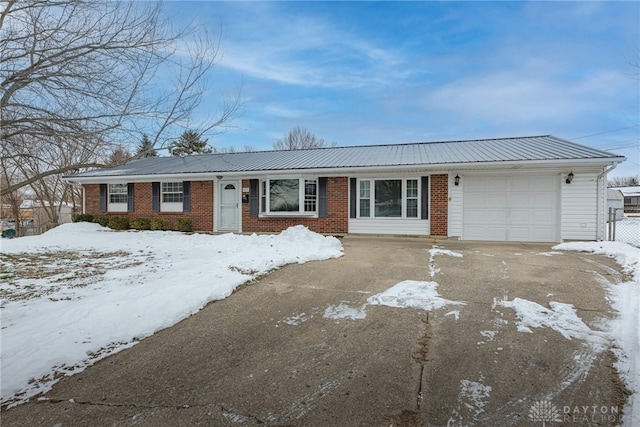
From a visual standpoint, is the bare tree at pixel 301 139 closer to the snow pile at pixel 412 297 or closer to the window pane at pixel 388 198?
the window pane at pixel 388 198

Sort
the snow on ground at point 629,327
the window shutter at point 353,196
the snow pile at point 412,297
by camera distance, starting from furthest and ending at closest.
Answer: the window shutter at point 353,196 → the snow pile at point 412,297 → the snow on ground at point 629,327

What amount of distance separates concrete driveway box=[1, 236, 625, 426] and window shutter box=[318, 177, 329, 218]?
24.5 feet

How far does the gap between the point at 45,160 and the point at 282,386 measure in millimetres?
6738

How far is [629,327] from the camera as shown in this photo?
360 cm

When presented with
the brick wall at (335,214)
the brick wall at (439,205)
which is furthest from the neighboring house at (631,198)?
the brick wall at (335,214)

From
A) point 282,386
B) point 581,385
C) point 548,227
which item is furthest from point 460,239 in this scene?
point 282,386

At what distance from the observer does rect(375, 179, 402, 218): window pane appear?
11875mm

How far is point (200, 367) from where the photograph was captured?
9.71 feet

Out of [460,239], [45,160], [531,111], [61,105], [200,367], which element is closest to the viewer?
[200,367]

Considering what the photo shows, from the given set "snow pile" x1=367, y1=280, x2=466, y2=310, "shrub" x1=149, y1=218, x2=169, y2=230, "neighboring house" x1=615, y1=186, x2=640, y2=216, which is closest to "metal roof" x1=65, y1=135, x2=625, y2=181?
"shrub" x1=149, y1=218, x2=169, y2=230

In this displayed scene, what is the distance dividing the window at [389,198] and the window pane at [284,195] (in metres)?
2.45

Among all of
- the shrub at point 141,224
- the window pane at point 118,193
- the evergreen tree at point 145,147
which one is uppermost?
the evergreen tree at point 145,147

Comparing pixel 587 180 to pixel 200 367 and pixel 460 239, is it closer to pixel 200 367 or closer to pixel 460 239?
pixel 460 239

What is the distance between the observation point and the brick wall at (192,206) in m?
13.9
